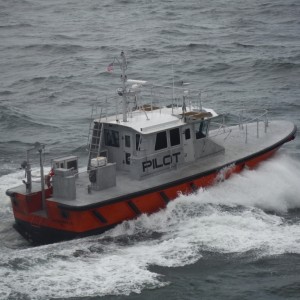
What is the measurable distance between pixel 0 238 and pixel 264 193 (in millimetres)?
6820

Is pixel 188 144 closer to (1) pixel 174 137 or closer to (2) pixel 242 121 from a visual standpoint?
(1) pixel 174 137

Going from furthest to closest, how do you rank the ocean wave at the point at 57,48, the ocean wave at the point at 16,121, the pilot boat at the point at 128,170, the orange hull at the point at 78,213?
the ocean wave at the point at 57,48
the ocean wave at the point at 16,121
the pilot boat at the point at 128,170
the orange hull at the point at 78,213

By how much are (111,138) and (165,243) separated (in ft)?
11.2

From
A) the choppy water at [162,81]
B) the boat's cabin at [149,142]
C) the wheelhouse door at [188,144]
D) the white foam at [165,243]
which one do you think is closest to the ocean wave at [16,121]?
the choppy water at [162,81]

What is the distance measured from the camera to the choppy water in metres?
16.2

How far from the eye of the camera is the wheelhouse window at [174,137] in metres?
20.0

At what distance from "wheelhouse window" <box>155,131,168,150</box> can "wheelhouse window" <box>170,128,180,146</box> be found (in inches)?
8.3

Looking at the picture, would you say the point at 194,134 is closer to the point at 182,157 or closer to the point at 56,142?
the point at 182,157

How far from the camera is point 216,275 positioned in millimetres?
16406

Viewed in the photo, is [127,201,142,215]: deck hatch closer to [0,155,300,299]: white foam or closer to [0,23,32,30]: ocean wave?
[0,155,300,299]: white foam

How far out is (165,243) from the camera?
17922mm

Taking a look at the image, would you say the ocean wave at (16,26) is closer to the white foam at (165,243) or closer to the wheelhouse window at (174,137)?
the white foam at (165,243)

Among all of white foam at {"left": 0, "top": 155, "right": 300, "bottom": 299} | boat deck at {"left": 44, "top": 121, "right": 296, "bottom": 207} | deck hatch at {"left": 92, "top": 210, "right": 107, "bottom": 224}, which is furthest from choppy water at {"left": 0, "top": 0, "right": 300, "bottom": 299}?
boat deck at {"left": 44, "top": 121, "right": 296, "bottom": 207}

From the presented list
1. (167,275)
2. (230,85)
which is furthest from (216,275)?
(230,85)
